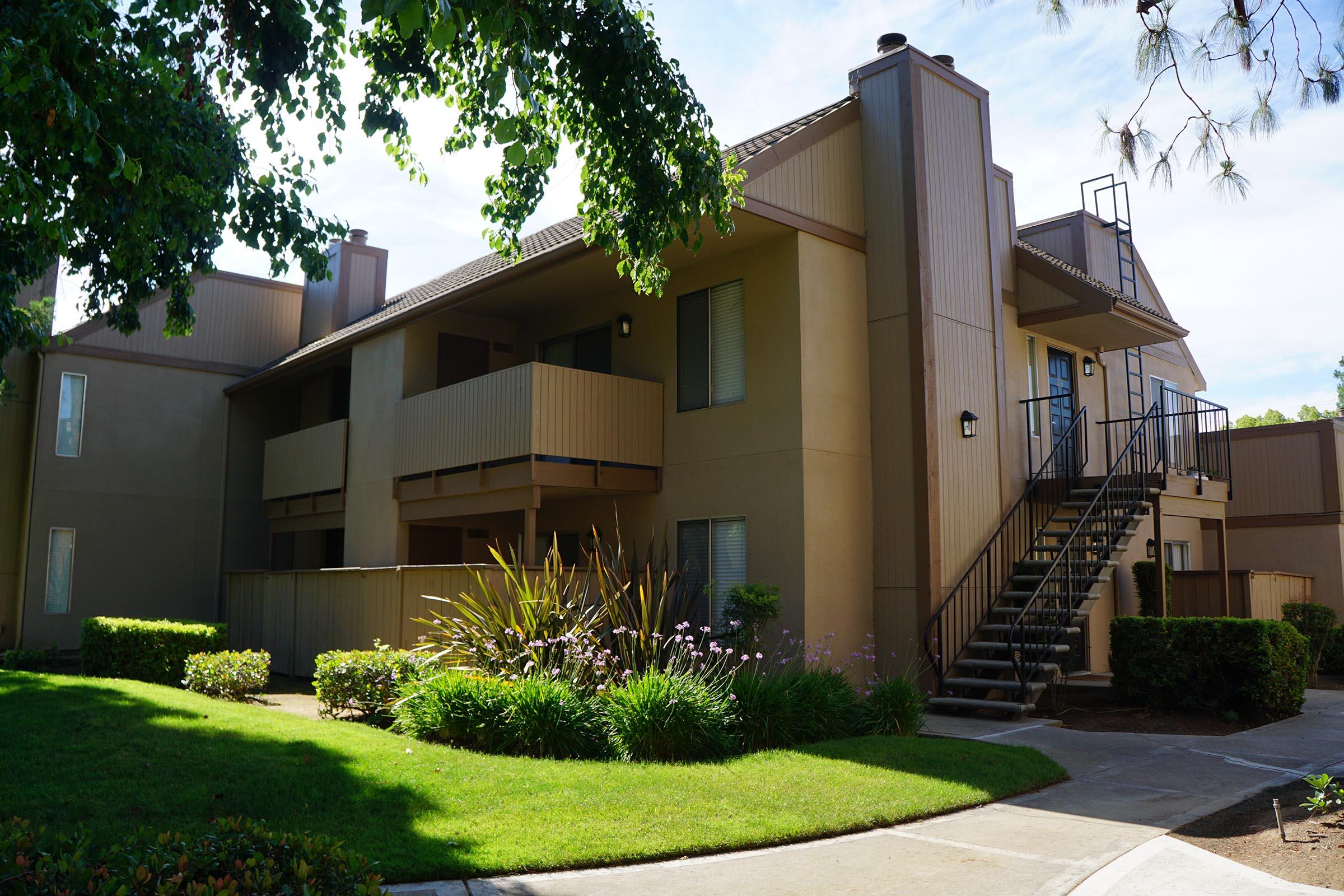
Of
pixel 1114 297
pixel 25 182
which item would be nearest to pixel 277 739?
pixel 25 182

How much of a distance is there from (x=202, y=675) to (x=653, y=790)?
27.0 ft

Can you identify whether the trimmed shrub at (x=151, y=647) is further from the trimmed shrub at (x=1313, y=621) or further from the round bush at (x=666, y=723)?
the trimmed shrub at (x=1313, y=621)

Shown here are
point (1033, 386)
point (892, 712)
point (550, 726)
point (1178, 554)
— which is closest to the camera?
point (550, 726)

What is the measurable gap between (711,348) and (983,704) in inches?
235

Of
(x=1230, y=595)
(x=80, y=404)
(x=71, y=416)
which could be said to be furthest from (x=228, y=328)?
(x=1230, y=595)

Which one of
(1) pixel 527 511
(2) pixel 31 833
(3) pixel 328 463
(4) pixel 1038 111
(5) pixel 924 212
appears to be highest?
(5) pixel 924 212

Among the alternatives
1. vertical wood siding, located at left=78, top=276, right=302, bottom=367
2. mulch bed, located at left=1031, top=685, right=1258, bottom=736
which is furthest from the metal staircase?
vertical wood siding, located at left=78, top=276, right=302, bottom=367

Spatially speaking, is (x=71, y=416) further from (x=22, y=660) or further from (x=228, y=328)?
(x=22, y=660)

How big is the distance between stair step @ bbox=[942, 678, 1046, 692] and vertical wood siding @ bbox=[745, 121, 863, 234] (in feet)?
19.9

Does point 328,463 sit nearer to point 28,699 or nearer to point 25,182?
point 28,699

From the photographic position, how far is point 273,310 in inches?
918

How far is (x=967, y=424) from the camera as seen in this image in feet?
44.9

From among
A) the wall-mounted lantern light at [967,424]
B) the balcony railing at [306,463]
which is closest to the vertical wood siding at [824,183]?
the wall-mounted lantern light at [967,424]

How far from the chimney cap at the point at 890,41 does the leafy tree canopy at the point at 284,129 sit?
627 cm
